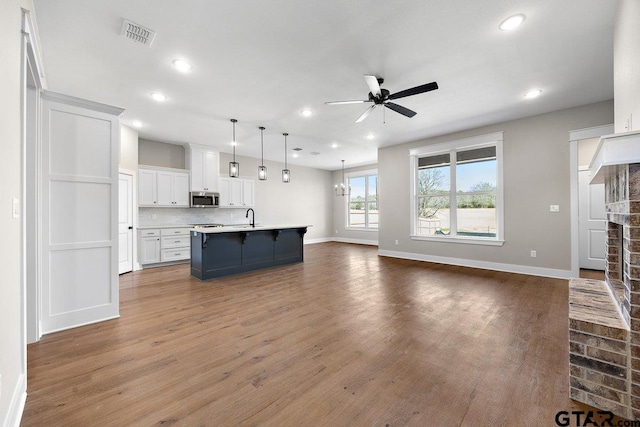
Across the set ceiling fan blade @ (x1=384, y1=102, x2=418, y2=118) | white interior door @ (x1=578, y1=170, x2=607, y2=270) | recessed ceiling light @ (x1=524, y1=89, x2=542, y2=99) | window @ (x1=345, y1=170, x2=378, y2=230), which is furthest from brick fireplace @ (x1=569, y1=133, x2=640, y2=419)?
window @ (x1=345, y1=170, x2=378, y2=230)

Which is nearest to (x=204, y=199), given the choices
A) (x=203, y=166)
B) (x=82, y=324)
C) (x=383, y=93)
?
(x=203, y=166)

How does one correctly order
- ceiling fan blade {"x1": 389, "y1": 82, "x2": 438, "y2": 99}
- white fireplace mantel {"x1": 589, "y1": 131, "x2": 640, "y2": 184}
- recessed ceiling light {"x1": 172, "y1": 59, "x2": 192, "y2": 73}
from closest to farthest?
white fireplace mantel {"x1": 589, "y1": 131, "x2": 640, "y2": 184} < ceiling fan blade {"x1": 389, "y1": 82, "x2": 438, "y2": 99} < recessed ceiling light {"x1": 172, "y1": 59, "x2": 192, "y2": 73}

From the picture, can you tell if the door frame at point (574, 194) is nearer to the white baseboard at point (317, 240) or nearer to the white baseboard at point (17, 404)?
the white baseboard at point (17, 404)

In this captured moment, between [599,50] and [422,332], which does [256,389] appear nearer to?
[422,332]

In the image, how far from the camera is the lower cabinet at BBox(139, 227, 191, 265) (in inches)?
220

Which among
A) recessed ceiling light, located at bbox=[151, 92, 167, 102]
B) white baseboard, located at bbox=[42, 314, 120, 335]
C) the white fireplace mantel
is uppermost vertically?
recessed ceiling light, located at bbox=[151, 92, 167, 102]

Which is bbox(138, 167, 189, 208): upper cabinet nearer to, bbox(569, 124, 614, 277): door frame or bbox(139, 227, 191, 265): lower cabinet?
bbox(139, 227, 191, 265): lower cabinet

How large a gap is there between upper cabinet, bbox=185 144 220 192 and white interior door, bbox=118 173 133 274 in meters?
1.36

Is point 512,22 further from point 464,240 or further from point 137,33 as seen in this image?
point 464,240

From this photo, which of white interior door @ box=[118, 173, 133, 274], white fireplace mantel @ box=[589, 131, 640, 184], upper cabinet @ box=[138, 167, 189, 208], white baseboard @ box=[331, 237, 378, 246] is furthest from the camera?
white baseboard @ box=[331, 237, 378, 246]

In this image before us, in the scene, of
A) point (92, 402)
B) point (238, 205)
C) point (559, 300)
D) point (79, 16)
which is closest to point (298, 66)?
point (79, 16)

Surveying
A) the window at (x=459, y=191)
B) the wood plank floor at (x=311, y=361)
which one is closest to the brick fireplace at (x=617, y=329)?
the wood plank floor at (x=311, y=361)

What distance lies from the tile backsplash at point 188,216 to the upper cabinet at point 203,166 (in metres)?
0.70

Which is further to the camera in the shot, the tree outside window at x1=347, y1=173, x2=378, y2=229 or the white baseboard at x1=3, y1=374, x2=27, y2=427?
the tree outside window at x1=347, y1=173, x2=378, y2=229
